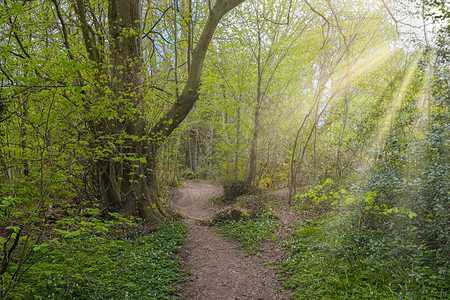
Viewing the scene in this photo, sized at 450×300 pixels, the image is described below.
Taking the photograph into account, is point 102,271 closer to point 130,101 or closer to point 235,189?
point 130,101

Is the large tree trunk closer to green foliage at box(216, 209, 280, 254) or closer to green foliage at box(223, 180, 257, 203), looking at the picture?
green foliage at box(216, 209, 280, 254)

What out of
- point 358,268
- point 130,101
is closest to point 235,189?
point 130,101

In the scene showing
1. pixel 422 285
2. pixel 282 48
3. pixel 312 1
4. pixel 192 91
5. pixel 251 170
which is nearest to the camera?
pixel 422 285

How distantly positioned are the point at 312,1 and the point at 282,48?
1.63 metres

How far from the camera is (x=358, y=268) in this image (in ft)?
12.4

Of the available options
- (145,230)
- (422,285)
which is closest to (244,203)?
(145,230)

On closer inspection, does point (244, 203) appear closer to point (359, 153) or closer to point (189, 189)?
point (359, 153)

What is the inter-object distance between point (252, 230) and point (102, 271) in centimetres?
386

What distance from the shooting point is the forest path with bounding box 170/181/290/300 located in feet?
13.7

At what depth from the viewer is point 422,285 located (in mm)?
3137

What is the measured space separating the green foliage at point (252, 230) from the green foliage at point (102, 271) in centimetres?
174

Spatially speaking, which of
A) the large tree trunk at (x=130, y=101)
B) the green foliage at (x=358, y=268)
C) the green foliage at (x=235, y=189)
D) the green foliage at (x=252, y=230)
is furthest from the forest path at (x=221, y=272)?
the green foliage at (x=235, y=189)

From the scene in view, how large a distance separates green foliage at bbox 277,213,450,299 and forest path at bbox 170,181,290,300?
0.37m

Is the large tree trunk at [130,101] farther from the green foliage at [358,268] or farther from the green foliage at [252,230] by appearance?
the green foliage at [358,268]
